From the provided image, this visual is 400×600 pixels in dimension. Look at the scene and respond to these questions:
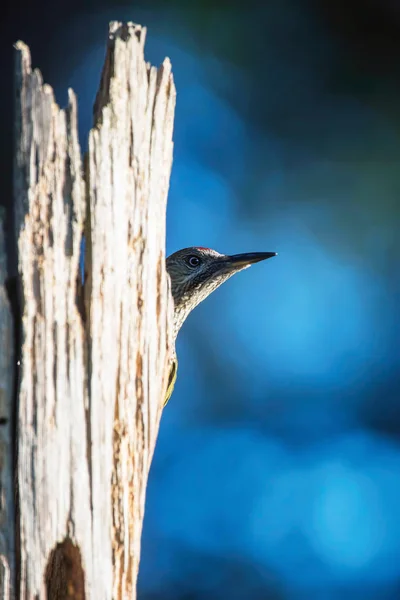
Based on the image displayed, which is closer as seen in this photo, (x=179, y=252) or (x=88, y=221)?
(x=88, y=221)

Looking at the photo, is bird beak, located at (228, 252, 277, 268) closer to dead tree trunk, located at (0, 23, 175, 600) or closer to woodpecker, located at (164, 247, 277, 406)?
woodpecker, located at (164, 247, 277, 406)

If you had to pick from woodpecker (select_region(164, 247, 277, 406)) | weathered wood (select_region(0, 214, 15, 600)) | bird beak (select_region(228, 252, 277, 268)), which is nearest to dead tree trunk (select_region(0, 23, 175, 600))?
weathered wood (select_region(0, 214, 15, 600))

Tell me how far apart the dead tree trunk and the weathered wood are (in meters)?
0.02

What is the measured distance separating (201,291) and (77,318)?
8.11 ft

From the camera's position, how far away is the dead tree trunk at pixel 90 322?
2395mm

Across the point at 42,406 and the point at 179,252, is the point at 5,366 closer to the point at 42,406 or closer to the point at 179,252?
the point at 42,406

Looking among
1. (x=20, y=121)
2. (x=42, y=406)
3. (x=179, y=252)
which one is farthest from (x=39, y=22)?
(x=42, y=406)

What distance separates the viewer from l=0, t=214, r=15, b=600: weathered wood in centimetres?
237

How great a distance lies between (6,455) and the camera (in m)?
2.39

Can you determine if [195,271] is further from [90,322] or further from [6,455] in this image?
[6,455]

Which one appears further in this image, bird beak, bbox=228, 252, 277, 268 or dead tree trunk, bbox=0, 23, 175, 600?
bird beak, bbox=228, 252, 277, 268

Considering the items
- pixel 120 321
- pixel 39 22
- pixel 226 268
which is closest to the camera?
pixel 120 321

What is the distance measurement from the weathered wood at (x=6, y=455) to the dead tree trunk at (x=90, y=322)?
0.02 m

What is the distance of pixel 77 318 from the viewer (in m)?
2.50
